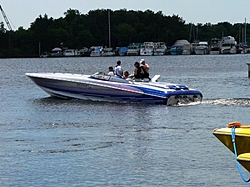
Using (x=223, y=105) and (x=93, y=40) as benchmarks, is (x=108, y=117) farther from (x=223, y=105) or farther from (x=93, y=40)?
(x=93, y=40)

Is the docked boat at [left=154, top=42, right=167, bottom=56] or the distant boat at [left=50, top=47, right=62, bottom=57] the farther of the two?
the distant boat at [left=50, top=47, right=62, bottom=57]

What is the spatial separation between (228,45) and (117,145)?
142 metres

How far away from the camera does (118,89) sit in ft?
101

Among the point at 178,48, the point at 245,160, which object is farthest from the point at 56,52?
the point at 245,160

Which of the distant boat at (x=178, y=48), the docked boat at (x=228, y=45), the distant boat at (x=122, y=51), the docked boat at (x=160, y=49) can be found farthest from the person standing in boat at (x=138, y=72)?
the distant boat at (x=178, y=48)

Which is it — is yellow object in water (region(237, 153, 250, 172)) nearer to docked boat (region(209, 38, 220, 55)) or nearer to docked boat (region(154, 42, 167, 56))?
docked boat (region(209, 38, 220, 55))

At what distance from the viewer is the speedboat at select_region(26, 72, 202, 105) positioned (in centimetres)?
2973

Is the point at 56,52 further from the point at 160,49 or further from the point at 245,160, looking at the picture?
the point at 245,160

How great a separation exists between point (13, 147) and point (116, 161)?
345 cm

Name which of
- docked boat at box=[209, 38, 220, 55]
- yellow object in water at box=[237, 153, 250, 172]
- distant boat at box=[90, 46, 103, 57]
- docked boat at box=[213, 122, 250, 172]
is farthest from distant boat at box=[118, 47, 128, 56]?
yellow object in water at box=[237, 153, 250, 172]

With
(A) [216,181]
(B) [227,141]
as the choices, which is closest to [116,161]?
(A) [216,181]

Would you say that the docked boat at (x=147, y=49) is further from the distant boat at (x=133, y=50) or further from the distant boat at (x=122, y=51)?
the distant boat at (x=122, y=51)

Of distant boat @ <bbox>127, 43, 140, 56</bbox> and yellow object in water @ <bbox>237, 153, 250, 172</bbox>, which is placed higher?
yellow object in water @ <bbox>237, 153, 250, 172</bbox>

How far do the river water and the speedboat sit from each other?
13.6 inches
